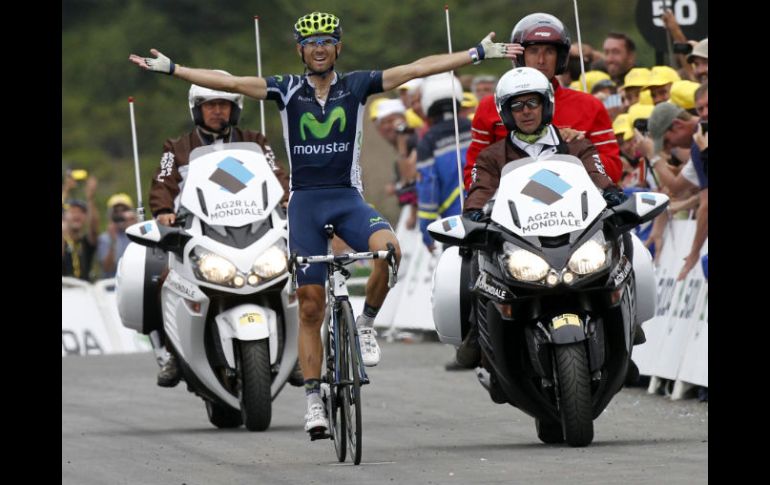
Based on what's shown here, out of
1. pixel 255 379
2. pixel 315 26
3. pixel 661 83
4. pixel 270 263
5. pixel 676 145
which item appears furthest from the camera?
pixel 661 83

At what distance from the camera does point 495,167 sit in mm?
12125

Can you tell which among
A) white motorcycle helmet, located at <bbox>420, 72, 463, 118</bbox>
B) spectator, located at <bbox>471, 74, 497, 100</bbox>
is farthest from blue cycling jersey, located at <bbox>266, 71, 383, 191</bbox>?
spectator, located at <bbox>471, 74, 497, 100</bbox>

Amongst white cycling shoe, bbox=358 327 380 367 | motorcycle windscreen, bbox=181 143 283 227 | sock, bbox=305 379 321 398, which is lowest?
sock, bbox=305 379 321 398

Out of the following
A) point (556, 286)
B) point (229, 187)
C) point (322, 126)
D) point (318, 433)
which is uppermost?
point (322, 126)

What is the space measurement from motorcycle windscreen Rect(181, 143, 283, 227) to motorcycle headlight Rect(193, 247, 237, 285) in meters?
0.21

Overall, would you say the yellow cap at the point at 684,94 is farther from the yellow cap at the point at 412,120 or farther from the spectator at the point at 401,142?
the yellow cap at the point at 412,120

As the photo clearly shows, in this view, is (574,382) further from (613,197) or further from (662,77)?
(662,77)

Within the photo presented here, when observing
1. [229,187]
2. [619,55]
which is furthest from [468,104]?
[229,187]

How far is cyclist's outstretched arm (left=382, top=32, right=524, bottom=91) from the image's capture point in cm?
1168

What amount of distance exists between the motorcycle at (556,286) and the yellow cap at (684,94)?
4.72 meters

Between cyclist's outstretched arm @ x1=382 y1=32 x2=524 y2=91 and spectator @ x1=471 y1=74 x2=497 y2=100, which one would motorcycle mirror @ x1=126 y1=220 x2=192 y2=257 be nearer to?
cyclist's outstretched arm @ x1=382 y1=32 x2=524 y2=91

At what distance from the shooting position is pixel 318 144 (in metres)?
12.1

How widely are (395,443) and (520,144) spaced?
187cm
